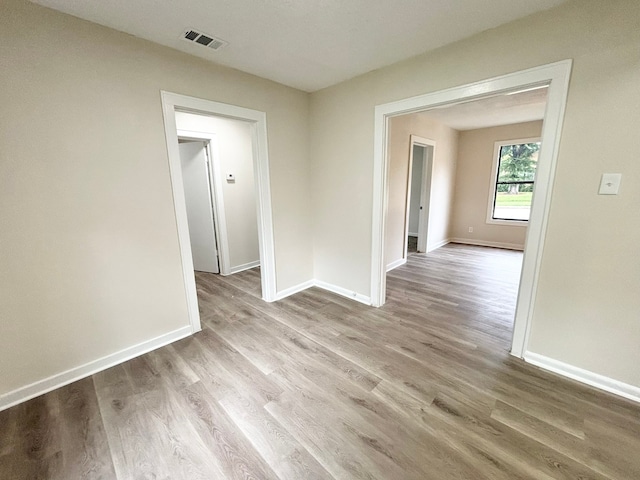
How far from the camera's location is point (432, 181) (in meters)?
5.25

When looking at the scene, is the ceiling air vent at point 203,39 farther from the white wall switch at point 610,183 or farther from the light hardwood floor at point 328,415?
the white wall switch at point 610,183

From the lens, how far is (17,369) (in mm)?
1768

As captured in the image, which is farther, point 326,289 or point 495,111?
point 495,111

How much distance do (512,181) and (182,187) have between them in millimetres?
6359

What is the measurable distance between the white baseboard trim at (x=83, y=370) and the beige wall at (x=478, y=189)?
619cm

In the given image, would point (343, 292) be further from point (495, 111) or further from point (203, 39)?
point (495, 111)

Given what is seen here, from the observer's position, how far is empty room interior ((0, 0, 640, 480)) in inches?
57.6

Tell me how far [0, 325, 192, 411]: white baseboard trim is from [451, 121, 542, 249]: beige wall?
6.19 meters

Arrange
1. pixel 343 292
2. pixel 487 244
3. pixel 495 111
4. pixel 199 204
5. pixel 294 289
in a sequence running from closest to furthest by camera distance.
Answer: pixel 343 292
pixel 294 289
pixel 199 204
pixel 495 111
pixel 487 244

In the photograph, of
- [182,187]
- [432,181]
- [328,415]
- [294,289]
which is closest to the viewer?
[328,415]

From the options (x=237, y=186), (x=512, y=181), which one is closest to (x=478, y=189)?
(x=512, y=181)

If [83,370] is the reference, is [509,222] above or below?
above

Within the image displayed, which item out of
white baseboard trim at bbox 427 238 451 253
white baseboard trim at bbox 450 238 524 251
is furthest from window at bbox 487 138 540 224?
white baseboard trim at bbox 427 238 451 253

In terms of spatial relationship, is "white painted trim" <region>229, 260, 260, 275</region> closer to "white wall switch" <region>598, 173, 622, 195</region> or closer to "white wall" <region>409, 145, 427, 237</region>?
"white wall" <region>409, 145, 427, 237</region>
